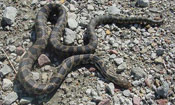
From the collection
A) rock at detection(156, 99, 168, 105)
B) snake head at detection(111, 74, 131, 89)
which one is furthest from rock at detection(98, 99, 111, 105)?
rock at detection(156, 99, 168, 105)

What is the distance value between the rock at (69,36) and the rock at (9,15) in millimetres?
2486

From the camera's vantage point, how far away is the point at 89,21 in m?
11.0

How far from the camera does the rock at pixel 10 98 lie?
8.20m

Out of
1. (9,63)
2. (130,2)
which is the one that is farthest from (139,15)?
(9,63)

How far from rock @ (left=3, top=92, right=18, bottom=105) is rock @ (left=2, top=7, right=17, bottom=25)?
12.1 feet

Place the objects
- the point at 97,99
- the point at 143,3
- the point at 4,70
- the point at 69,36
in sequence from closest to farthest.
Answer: the point at 97,99 < the point at 4,70 < the point at 69,36 < the point at 143,3

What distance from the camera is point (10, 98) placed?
8.26m

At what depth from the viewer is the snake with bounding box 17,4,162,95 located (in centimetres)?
853

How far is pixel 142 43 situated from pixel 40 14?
4.58m

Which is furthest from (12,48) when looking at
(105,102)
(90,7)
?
(105,102)

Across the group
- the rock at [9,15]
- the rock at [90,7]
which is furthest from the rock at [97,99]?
the rock at [9,15]

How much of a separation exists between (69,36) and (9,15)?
2927mm

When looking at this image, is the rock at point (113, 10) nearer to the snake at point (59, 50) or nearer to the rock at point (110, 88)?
the snake at point (59, 50)

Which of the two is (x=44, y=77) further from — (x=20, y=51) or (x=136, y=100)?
(x=136, y=100)
